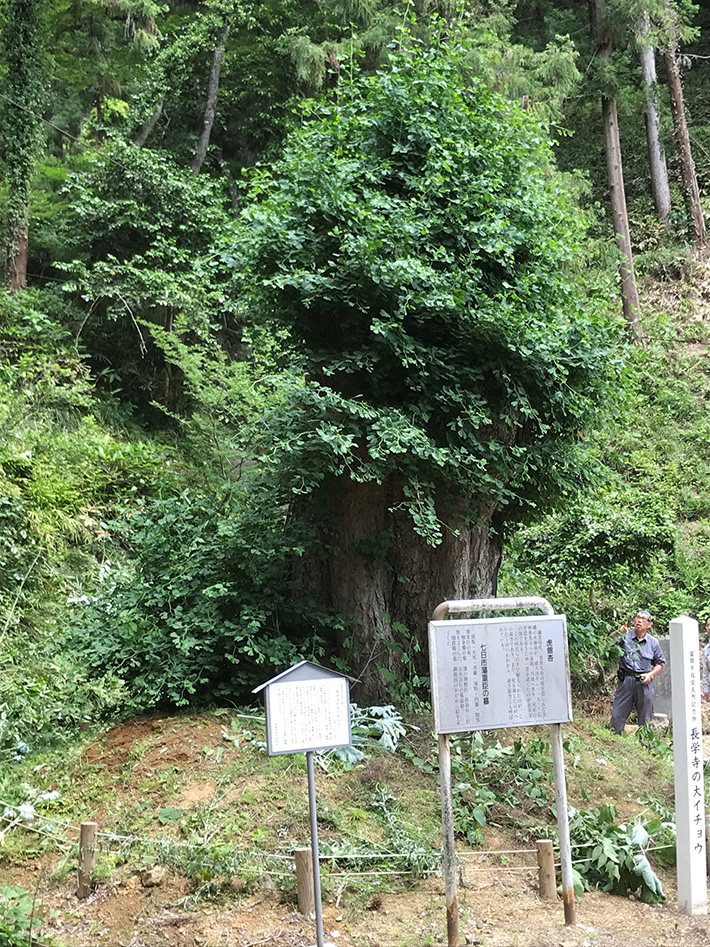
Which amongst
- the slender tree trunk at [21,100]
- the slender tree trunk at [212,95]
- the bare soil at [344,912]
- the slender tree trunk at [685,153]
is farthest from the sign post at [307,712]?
the slender tree trunk at [685,153]

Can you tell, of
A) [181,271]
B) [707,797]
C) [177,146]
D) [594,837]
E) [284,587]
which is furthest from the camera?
[177,146]

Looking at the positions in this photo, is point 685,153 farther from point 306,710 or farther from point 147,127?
point 306,710

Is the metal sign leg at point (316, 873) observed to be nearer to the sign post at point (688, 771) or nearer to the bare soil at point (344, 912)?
the bare soil at point (344, 912)

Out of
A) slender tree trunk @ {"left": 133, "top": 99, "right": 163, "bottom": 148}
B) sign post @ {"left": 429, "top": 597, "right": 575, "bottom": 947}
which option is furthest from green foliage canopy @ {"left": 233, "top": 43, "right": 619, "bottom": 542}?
slender tree trunk @ {"left": 133, "top": 99, "right": 163, "bottom": 148}

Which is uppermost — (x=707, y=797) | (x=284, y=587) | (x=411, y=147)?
(x=411, y=147)

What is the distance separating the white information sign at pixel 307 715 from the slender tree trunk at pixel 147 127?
47.2ft

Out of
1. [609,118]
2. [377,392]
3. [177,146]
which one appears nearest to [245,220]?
[377,392]

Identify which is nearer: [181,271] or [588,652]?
[588,652]

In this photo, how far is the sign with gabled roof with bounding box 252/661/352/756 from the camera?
435 cm

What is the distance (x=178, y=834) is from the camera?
5.03 m

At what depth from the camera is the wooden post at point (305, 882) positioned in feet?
14.5

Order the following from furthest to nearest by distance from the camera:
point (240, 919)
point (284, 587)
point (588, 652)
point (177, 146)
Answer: point (177, 146) < point (588, 652) < point (284, 587) < point (240, 919)

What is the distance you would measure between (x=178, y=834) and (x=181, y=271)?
10.6 meters

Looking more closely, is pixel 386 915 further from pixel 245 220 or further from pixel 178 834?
pixel 245 220
